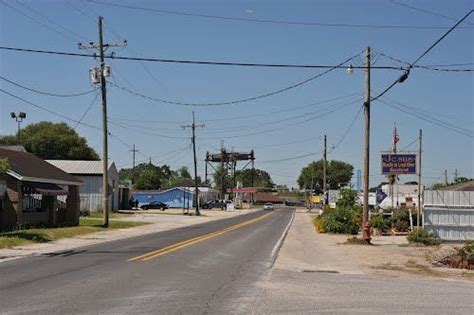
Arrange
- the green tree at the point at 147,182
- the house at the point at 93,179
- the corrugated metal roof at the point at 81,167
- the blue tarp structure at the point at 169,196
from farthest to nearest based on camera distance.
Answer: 1. the green tree at the point at 147,182
2. the blue tarp structure at the point at 169,196
3. the corrugated metal roof at the point at 81,167
4. the house at the point at 93,179

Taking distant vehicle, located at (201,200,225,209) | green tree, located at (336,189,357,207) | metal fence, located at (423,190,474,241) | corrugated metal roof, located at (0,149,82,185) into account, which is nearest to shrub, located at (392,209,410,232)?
metal fence, located at (423,190,474,241)

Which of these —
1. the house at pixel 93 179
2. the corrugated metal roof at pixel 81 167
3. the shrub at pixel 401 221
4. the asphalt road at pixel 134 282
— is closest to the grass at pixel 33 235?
the asphalt road at pixel 134 282

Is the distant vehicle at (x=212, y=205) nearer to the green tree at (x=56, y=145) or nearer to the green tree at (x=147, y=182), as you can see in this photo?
the green tree at (x=56, y=145)

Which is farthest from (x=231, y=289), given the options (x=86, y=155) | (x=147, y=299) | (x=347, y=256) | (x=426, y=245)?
(x=86, y=155)

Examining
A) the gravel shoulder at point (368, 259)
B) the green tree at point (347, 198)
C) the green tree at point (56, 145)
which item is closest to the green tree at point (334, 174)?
the green tree at point (56, 145)

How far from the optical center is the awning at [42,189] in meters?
34.2

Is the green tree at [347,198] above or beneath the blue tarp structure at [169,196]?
above

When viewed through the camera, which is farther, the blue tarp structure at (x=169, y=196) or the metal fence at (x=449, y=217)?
the blue tarp structure at (x=169, y=196)

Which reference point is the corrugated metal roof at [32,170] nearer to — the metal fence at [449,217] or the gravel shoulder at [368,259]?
the gravel shoulder at [368,259]

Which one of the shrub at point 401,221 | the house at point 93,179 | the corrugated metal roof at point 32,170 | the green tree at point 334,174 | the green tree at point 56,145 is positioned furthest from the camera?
the green tree at point 334,174

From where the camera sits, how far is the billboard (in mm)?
32875

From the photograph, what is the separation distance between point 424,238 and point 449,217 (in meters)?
2.03

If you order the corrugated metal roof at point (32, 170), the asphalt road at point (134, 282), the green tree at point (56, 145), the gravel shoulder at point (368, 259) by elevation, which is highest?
the green tree at point (56, 145)

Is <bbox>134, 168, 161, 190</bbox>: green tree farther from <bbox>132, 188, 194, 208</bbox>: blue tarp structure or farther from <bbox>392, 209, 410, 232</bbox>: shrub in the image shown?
<bbox>392, 209, 410, 232</bbox>: shrub
